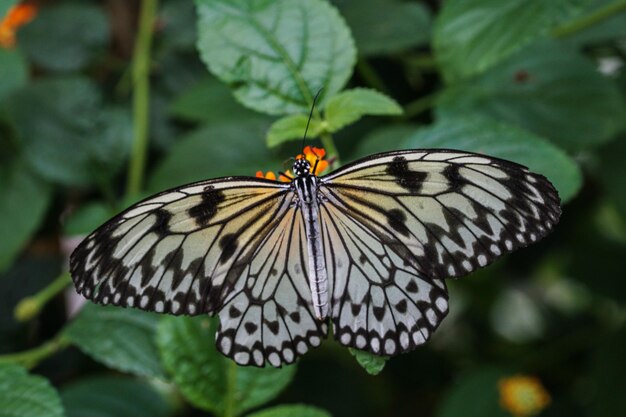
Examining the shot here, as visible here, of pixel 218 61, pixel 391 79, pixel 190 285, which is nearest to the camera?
pixel 190 285

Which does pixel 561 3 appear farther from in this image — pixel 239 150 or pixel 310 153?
pixel 239 150

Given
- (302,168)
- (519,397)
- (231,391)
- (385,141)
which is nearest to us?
(302,168)

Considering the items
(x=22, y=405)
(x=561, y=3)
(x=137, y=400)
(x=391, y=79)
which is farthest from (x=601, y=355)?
(x=22, y=405)

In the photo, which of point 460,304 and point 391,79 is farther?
point 460,304

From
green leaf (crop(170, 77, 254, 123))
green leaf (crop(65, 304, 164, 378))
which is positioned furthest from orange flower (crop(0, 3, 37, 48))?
green leaf (crop(65, 304, 164, 378))

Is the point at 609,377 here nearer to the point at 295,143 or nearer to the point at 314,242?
the point at 295,143

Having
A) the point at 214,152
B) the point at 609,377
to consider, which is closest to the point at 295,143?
the point at 214,152

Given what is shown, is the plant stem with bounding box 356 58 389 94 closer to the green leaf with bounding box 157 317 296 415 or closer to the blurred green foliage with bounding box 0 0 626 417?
the blurred green foliage with bounding box 0 0 626 417
